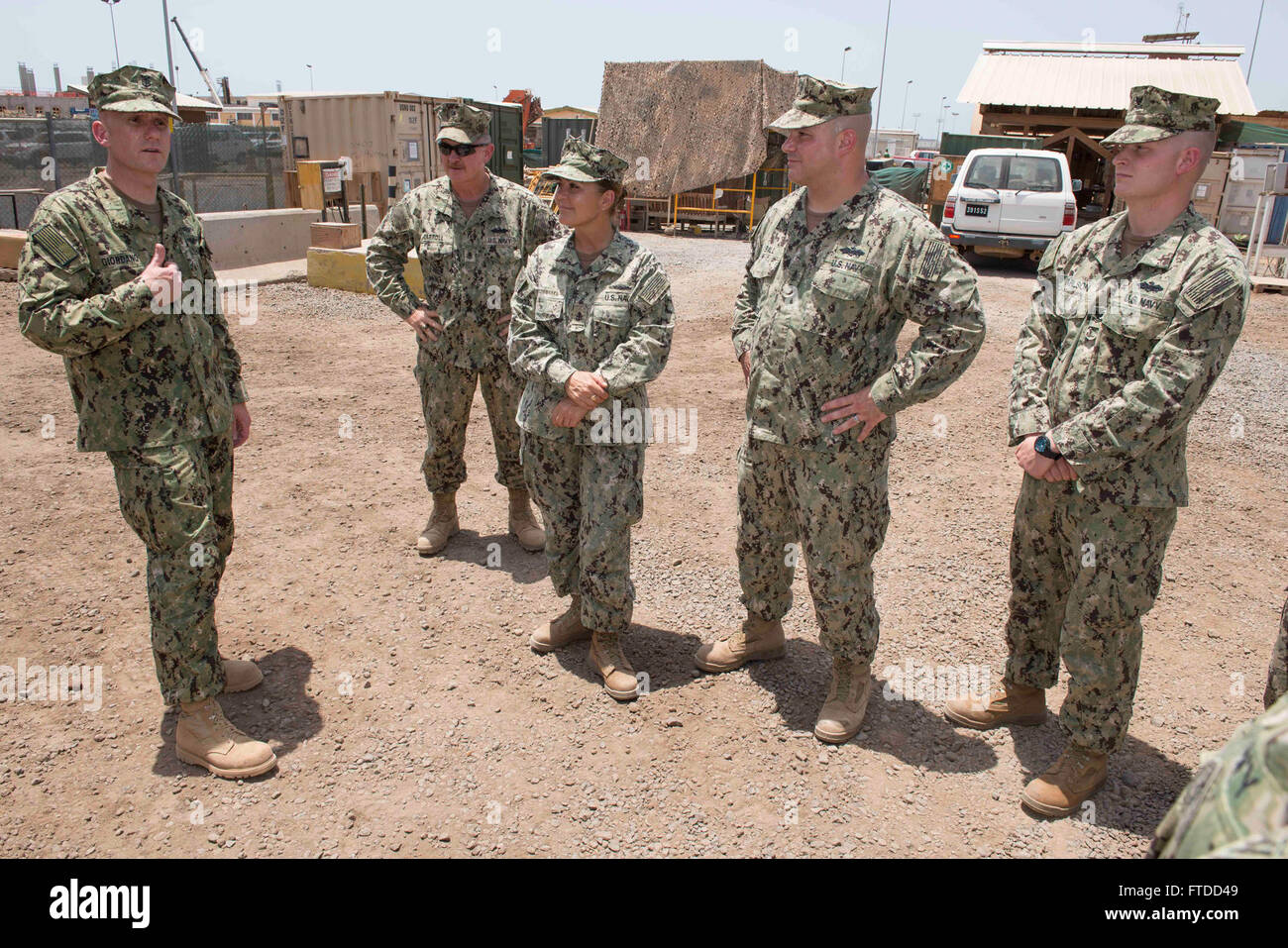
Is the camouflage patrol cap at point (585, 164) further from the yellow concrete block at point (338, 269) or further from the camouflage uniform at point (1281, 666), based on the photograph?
the yellow concrete block at point (338, 269)

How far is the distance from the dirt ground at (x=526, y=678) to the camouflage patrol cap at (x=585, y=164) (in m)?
1.99

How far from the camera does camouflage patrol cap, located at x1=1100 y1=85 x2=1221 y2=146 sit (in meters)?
2.58

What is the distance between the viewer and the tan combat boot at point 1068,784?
2883 millimetres

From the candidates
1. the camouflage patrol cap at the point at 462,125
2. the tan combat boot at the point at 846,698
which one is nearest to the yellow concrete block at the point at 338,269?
the camouflage patrol cap at the point at 462,125

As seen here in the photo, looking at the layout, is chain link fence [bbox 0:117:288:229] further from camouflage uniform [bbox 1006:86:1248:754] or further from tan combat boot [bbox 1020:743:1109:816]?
tan combat boot [bbox 1020:743:1109:816]

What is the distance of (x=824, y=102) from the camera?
9.62 feet

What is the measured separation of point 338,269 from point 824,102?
913 cm

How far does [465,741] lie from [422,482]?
2668 mm

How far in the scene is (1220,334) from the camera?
2.54 metres

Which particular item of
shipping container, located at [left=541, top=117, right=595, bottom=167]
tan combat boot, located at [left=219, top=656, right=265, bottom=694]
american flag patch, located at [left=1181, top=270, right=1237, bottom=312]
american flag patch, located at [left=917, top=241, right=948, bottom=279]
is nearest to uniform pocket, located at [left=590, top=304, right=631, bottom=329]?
american flag patch, located at [left=917, top=241, right=948, bottom=279]

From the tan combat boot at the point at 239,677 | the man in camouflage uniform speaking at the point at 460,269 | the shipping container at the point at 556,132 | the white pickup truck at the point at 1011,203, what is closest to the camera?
the tan combat boot at the point at 239,677

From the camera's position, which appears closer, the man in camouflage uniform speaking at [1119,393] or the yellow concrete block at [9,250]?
the man in camouflage uniform speaking at [1119,393]

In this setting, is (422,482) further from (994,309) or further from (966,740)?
(994,309)

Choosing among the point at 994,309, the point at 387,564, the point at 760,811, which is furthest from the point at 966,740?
the point at 994,309
